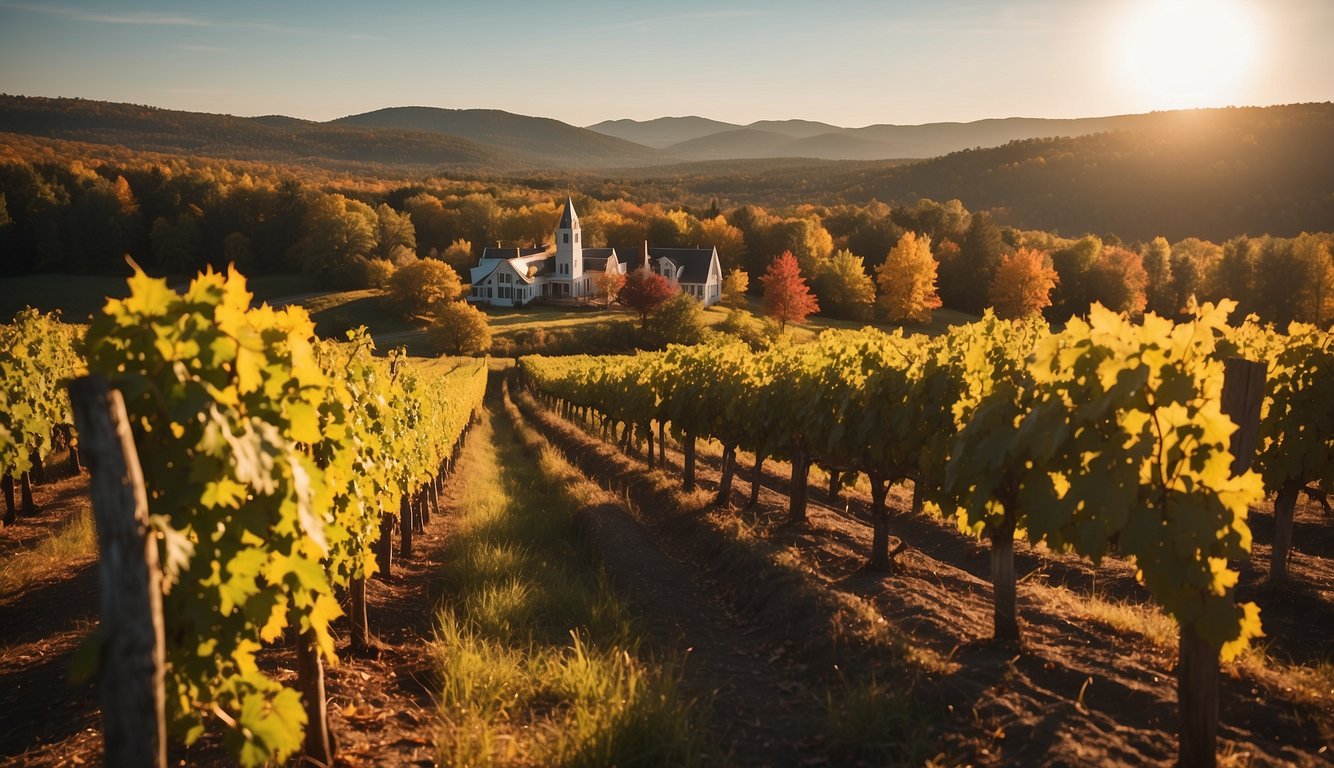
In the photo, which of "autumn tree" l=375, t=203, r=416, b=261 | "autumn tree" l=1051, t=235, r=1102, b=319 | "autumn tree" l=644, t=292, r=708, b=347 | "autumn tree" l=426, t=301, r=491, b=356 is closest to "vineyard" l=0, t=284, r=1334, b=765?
"autumn tree" l=426, t=301, r=491, b=356

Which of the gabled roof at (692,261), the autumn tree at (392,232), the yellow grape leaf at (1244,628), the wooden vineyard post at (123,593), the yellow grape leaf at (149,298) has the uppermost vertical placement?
the autumn tree at (392,232)

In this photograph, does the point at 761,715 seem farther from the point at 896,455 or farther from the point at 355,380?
the point at 355,380

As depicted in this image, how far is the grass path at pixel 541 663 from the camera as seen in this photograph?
504 centimetres

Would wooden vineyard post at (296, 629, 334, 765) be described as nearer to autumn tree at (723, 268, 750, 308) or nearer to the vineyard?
the vineyard

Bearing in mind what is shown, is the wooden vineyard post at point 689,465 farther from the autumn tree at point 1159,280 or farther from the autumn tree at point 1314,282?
the autumn tree at point 1159,280

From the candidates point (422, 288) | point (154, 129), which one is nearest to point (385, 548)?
point (422, 288)

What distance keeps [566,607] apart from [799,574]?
2744mm

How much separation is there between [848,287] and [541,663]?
71.5 metres

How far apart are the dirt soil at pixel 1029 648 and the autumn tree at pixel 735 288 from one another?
6797 centimetres

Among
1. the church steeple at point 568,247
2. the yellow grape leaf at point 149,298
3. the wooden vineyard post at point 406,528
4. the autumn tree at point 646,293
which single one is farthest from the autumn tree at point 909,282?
the yellow grape leaf at point 149,298

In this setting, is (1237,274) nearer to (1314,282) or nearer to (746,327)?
(1314,282)

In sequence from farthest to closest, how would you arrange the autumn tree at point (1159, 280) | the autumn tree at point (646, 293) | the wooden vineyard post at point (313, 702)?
the autumn tree at point (1159, 280), the autumn tree at point (646, 293), the wooden vineyard post at point (313, 702)

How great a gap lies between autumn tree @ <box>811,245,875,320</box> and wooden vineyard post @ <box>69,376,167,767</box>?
74.8 m

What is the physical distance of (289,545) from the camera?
4.35 m
